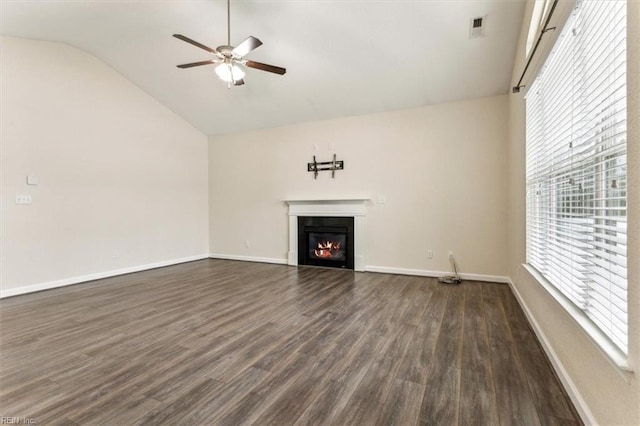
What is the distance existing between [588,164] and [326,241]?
4.14 metres

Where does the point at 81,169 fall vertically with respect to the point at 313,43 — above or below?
below

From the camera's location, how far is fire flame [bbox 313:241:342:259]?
531 centimetres

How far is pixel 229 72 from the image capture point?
310 centimetres

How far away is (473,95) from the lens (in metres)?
4.22

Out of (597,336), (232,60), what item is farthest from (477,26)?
(597,336)

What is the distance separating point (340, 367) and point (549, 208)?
6.64ft

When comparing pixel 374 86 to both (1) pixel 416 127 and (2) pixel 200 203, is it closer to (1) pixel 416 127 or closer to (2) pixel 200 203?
(1) pixel 416 127

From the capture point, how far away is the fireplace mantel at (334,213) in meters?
4.99

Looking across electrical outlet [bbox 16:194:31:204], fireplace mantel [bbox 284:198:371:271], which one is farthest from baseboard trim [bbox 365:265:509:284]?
electrical outlet [bbox 16:194:31:204]

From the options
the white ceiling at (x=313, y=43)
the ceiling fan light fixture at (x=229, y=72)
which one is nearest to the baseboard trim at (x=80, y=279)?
the white ceiling at (x=313, y=43)

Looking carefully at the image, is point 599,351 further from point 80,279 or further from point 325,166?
point 80,279

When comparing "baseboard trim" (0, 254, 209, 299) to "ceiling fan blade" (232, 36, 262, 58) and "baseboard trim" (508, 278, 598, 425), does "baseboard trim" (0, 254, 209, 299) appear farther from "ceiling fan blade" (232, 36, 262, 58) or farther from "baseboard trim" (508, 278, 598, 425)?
"baseboard trim" (508, 278, 598, 425)

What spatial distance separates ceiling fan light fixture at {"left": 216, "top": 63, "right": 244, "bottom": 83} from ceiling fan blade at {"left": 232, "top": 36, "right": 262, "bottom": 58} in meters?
0.18

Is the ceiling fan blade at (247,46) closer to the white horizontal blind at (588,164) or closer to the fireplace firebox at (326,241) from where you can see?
the white horizontal blind at (588,164)
